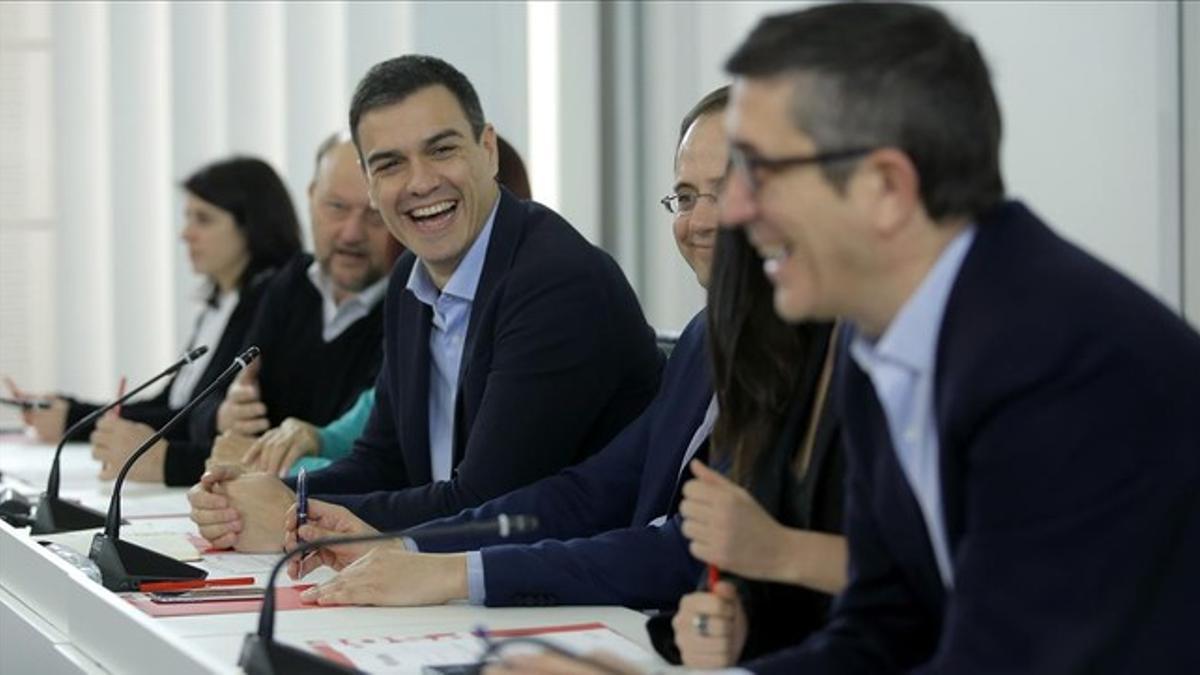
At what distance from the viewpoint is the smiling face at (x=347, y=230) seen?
457 cm

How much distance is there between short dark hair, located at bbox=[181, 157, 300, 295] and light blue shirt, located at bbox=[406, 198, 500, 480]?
1.97m

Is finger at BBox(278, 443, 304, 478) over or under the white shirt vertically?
under

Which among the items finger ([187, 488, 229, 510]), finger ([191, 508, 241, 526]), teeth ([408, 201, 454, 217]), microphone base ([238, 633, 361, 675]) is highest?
teeth ([408, 201, 454, 217])

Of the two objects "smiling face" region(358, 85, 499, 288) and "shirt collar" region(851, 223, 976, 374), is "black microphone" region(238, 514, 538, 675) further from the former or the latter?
"smiling face" region(358, 85, 499, 288)

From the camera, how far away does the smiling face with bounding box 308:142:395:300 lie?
4574 mm

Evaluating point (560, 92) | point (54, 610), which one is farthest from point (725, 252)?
point (560, 92)

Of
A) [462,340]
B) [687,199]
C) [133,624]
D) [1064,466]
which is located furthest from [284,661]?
[462,340]

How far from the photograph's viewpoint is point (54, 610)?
2914mm

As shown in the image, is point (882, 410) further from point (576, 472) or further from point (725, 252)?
point (576, 472)

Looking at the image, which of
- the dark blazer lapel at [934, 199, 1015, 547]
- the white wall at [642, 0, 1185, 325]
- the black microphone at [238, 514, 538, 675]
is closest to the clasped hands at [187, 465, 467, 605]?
the black microphone at [238, 514, 538, 675]

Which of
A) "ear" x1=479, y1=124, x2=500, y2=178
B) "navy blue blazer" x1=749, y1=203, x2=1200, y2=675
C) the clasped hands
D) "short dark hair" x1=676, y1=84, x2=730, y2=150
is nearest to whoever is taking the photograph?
"navy blue blazer" x1=749, y1=203, x2=1200, y2=675

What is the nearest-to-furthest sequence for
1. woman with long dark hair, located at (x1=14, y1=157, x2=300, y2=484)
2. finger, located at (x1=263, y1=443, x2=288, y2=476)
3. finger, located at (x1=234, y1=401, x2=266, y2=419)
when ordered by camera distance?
finger, located at (x1=263, y1=443, x2=288, y2=476), finger, located at (x1=234, y1=401, x2=266, y2=419), woman with long dark hair, located at (x1=14, y1=157, x2=300, y2=484)

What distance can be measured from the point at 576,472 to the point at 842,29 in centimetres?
142

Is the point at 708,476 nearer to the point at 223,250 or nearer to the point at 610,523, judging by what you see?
the point at 610,523
